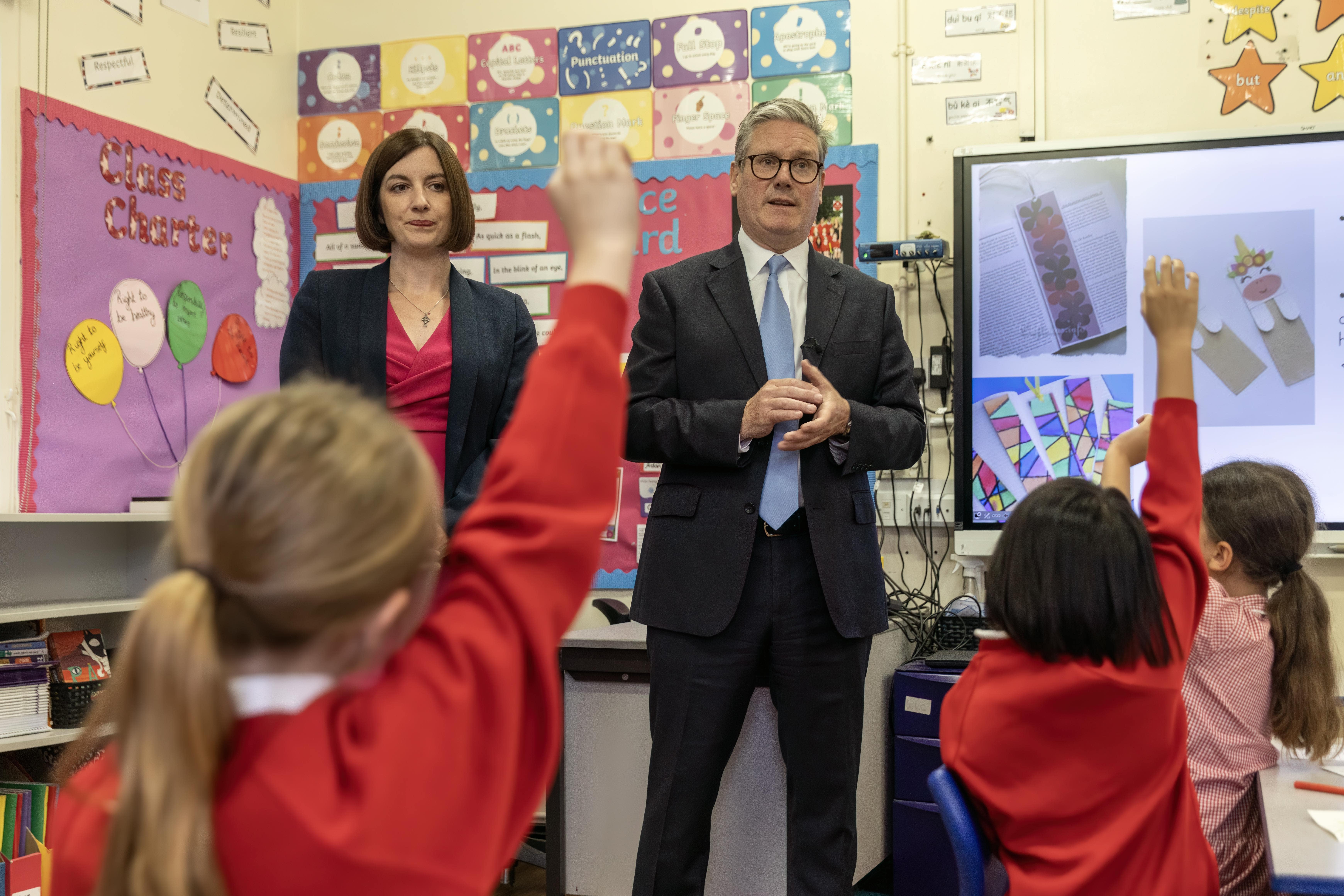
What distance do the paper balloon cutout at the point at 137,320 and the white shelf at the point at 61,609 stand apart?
0.71 metres

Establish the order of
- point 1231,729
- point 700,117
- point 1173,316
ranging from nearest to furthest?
point 1173,316 → point 1231,729 → point 700,117

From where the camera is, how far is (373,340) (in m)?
1.96

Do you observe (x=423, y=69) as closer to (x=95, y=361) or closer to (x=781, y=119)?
(x=95, y=361)

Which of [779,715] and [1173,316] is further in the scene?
[779,715]

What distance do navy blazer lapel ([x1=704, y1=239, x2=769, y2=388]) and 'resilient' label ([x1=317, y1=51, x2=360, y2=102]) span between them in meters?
2.27

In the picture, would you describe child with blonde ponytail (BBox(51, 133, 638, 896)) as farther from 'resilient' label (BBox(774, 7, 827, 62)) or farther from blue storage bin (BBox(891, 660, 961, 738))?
'resilient' label (BBox(774, 7, 827, 62))

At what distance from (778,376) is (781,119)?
50 centimetres

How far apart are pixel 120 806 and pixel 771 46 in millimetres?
3277

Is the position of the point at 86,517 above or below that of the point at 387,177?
below

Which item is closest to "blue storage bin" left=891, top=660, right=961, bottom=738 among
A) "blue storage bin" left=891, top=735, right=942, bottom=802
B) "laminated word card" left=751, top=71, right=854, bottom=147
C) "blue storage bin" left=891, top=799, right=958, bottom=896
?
"blue storage bin" left=891, top=735, right=942, bottom=802

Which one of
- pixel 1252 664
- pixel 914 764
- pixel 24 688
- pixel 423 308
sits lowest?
pixel 914 764

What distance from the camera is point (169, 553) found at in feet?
2.35

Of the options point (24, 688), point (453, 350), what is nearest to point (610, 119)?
point (453, 350)

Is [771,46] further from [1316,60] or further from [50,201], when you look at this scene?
[50,201]
